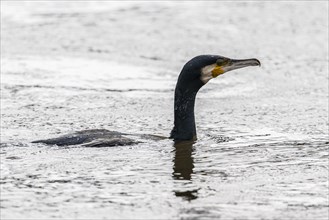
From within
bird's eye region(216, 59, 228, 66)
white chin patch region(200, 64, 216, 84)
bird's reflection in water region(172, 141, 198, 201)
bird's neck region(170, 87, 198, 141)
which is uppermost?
bird's eye region(216, 59, 228, 66)

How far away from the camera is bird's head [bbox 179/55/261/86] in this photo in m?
11.4

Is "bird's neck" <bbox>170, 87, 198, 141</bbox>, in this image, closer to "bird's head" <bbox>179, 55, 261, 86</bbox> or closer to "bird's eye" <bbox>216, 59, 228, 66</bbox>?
"bird's head" <bbox>179, 55, 261, 86</bbox>

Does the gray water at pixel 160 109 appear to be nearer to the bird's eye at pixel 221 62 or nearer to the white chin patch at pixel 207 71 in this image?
the white chin patch at pixel 207 71

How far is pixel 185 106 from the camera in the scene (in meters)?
11.7

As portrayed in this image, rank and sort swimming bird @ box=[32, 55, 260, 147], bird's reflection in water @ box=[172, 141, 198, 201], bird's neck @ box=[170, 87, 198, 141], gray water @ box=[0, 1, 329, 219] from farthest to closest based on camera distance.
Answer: bird's neck @ box=[170, 87, 198, 141], swimming bird @ box=[32, 55, 260, 147], bird's reflection in water @ box=[172, 141, 198, 201], gray water @ box=[0, 1, 329, 219]

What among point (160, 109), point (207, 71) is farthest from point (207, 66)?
point (160, 109)

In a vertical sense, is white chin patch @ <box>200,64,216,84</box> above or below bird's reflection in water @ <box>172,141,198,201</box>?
above

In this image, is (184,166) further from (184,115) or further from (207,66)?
(207,66)

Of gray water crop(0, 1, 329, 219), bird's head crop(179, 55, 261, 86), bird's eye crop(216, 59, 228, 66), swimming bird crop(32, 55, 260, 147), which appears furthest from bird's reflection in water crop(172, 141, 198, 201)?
bird's eye crop(216, 59, 228, 66)

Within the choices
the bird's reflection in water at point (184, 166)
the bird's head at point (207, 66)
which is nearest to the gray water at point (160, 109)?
the bird's reflection in water at point (184, 166)

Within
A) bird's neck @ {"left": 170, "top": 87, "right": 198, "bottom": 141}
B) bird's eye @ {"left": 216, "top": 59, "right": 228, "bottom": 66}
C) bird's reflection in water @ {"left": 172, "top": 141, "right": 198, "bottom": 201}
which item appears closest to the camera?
bird's reflection in water @ {"left": 172, "top": 141, "right": 198, "bottom": 201}

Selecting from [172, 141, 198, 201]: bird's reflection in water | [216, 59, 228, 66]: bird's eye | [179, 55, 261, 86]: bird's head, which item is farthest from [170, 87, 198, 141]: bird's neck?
[216, 59, 228, 66]: bird's eye

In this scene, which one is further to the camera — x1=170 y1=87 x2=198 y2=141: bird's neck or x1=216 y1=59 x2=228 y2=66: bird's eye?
x1=170 y1=87 x2=198 y2=141: bird's neck

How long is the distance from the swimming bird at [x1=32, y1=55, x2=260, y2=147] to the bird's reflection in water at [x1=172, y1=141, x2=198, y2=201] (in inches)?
9.1
